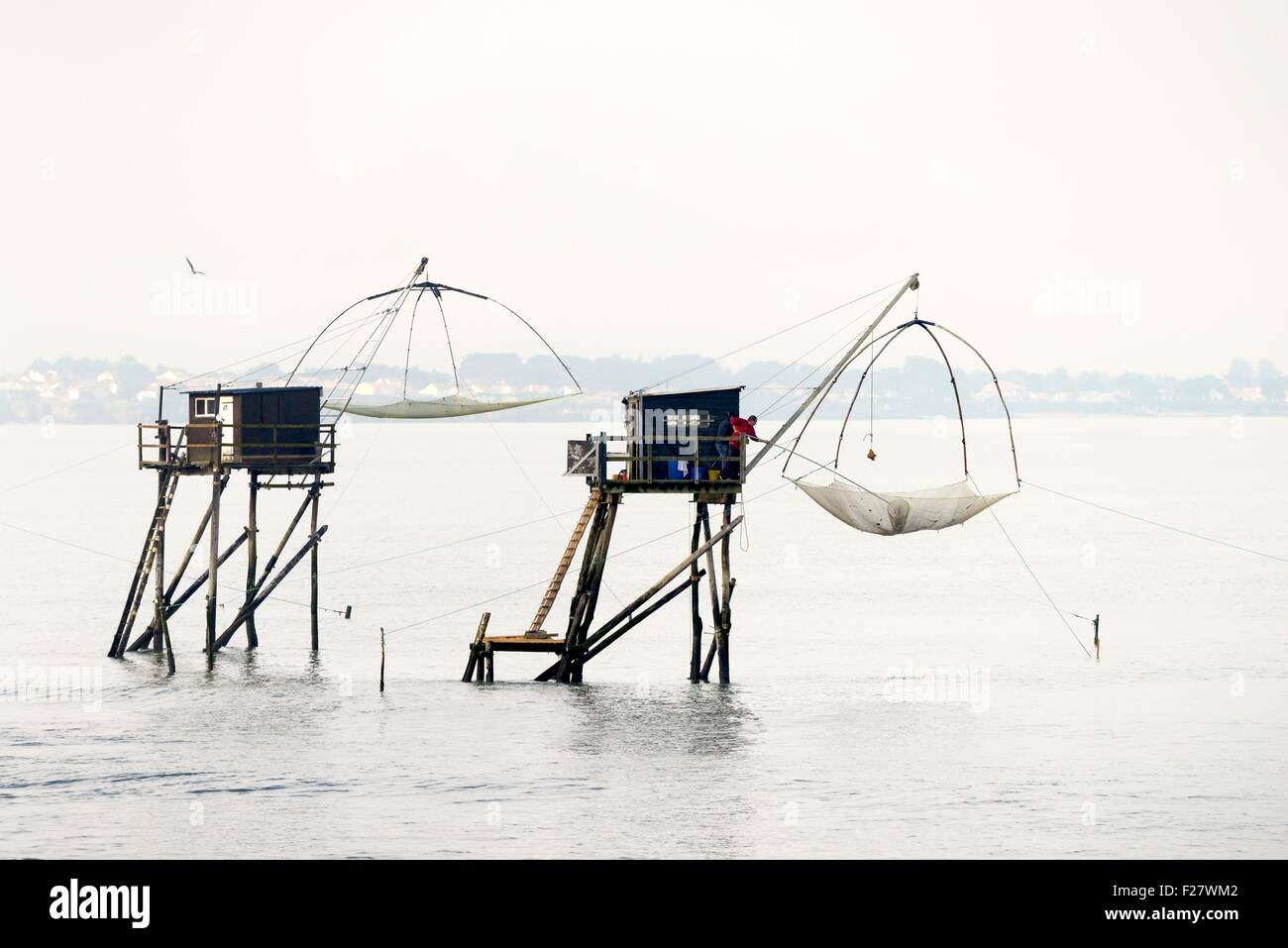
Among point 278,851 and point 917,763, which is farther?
point 917,763

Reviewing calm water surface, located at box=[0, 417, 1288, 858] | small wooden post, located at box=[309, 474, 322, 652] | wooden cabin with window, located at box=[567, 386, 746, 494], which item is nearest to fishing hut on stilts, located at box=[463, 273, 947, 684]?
wooden cabin with window, located at box=[567, 386, 746, 494]

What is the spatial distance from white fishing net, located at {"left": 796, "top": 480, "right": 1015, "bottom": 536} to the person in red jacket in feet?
8.73

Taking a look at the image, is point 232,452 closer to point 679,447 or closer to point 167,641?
point 167,641

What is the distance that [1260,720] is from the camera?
4503 centimetres

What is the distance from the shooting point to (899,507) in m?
41.2

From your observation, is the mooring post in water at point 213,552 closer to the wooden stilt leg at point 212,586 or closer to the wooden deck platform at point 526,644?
the wooden stilt leg at point 212,586

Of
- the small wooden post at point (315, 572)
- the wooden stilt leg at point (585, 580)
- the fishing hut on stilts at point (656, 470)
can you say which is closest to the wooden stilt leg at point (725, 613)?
the fishing hut on stilts at point (656, 470)

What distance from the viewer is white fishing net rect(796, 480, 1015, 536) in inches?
1628

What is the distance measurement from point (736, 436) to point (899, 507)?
5.52m

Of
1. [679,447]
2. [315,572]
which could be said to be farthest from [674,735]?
[315,572]
